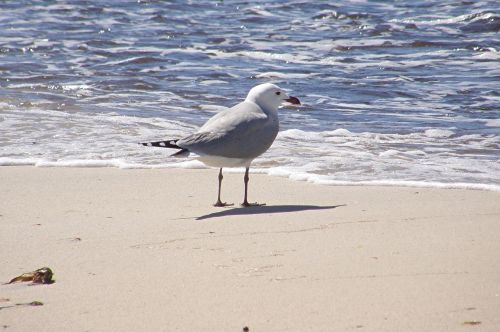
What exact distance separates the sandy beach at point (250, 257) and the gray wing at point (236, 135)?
36 centimetres

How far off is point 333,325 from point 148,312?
0.74 meters

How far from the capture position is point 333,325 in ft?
10.8

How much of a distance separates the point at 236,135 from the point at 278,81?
6595mm

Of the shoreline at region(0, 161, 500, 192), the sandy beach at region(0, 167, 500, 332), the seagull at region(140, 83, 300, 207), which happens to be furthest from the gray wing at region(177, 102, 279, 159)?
the shoreline at region(0, 161, 500, 192)

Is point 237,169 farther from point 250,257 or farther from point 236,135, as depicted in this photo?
point 250,257

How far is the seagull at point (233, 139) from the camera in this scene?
226 inches

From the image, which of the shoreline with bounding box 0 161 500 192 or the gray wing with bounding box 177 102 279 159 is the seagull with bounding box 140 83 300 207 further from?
the shoreline with bounding box 0 161 500 192

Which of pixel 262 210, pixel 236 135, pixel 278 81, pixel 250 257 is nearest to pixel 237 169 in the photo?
pixel 236 135

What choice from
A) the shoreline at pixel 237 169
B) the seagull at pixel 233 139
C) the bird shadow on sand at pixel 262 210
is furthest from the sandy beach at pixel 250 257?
the seagull at pixel 233 139

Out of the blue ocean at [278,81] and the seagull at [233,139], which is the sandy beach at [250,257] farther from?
the blue ocean at [278,81]

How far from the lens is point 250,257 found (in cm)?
426

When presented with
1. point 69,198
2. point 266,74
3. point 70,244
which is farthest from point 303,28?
point 70,244

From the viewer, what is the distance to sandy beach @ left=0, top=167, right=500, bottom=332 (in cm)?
343

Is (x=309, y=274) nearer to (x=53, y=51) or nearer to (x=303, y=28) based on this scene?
(x=53, y=51)
